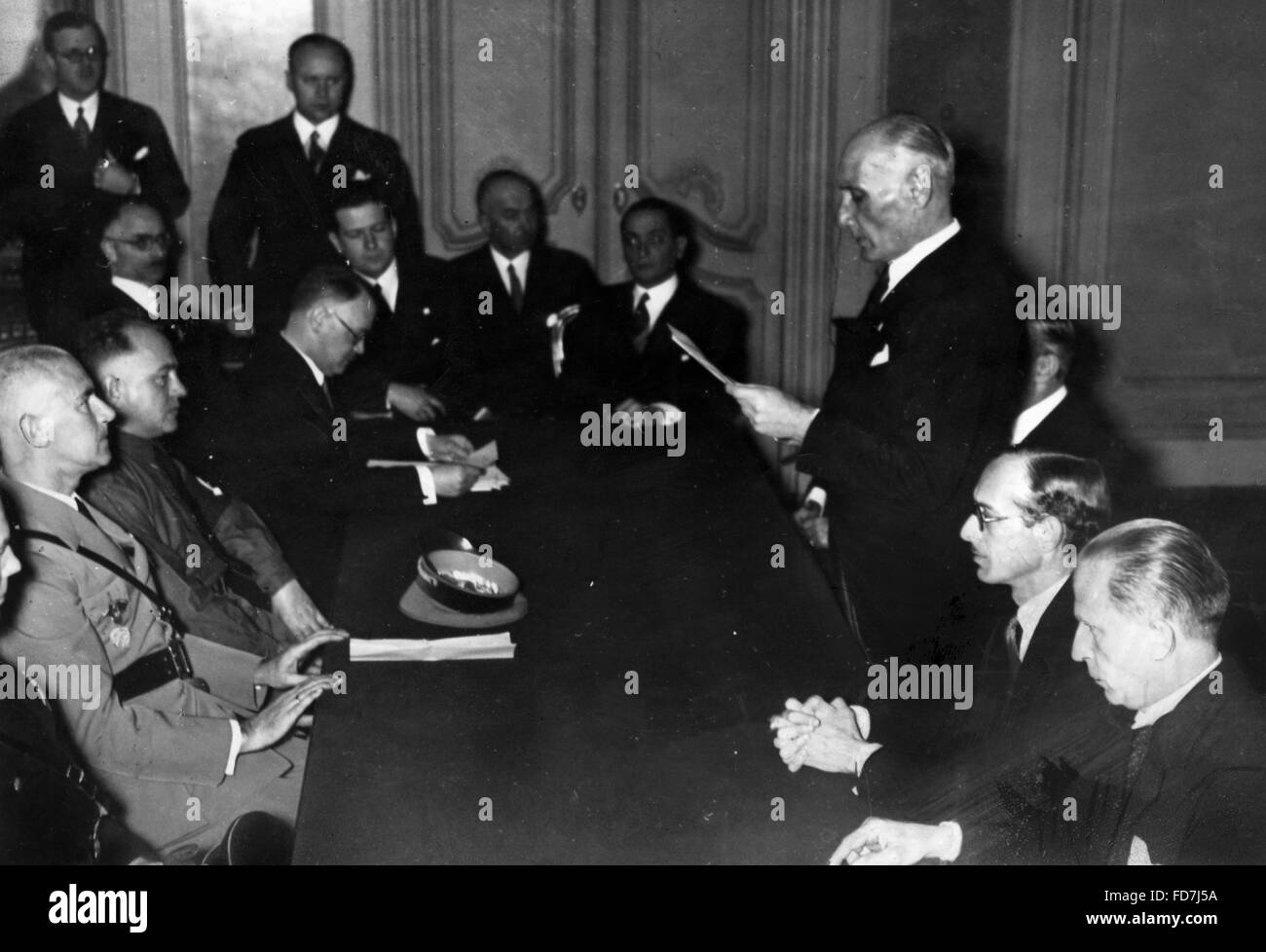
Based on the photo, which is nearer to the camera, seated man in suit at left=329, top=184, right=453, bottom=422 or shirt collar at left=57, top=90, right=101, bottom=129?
shirt collar at left=57, top=90, right=101, bottom=129

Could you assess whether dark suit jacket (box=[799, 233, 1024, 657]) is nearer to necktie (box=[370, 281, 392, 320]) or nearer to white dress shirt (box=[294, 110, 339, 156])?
necktie (box=[370, 281, 392, 320])

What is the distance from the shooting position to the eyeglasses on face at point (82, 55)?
4168mm

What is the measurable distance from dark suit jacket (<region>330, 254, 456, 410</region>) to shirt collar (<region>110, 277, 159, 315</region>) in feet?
1.92

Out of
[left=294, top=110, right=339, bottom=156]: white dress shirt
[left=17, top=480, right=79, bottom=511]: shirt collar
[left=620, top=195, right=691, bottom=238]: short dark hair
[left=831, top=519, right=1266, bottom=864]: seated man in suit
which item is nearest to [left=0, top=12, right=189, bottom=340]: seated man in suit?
[left=294, top=110, right=339, bottom=156]: white dress shirt

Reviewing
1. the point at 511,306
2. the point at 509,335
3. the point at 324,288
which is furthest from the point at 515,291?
the point at 324,288

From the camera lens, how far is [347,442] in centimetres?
430

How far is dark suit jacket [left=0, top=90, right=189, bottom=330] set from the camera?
161 inches

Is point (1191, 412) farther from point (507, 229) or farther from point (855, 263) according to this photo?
point (507, 229)

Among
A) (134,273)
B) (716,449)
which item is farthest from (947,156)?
(134,273)

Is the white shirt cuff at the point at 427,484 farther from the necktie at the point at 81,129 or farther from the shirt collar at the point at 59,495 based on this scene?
the necktie at the point at 81,129

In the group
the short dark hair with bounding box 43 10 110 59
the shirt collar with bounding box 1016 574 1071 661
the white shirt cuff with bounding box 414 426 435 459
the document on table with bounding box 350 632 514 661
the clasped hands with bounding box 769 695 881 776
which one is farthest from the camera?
the white shirt cuff with bounding box 414 426 435 459

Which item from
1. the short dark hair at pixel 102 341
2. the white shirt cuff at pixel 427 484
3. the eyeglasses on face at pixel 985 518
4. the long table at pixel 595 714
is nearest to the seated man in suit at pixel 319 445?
the white shirt cuff at pixel 427 484

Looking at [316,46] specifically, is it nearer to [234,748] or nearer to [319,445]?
[319,445]

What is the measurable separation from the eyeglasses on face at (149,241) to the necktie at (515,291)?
3.76 ft
